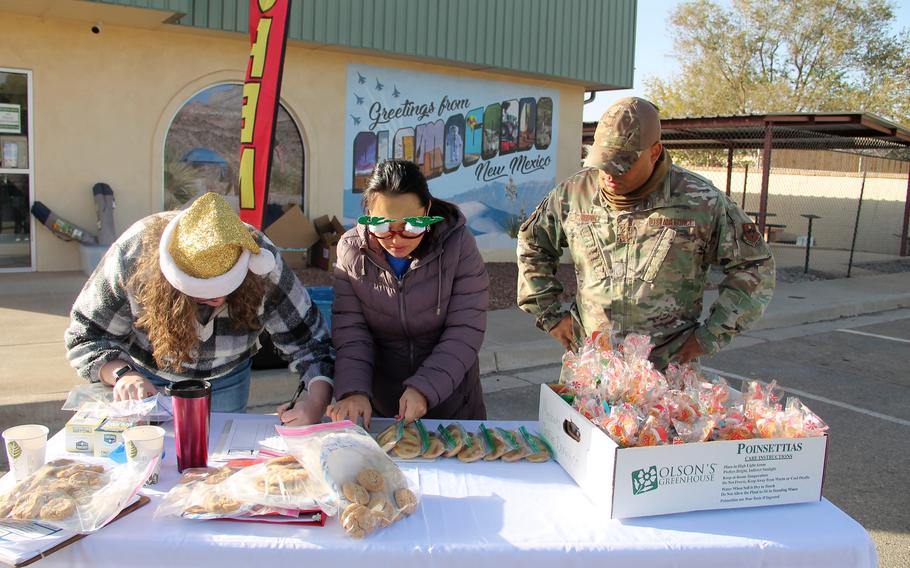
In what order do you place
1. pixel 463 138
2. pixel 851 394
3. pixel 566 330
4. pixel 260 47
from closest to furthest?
1. pixel 566 330
2. pixel 260 47
3. pixel 851 394
4. pixel 463 138

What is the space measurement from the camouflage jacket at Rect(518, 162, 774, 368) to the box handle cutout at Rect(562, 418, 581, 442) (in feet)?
2.32

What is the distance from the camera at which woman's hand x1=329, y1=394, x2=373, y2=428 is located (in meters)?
2.46

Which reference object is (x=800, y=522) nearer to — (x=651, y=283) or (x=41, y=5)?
(x=651, y=283)

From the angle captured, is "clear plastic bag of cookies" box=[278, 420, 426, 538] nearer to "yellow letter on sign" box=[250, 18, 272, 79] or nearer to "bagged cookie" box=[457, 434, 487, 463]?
"bagged cookie" box=[457, 434, 487, 463]

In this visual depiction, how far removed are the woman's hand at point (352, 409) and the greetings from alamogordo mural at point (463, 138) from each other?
8.17 meters

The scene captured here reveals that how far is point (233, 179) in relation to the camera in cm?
1020

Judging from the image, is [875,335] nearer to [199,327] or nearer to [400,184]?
[400,184]

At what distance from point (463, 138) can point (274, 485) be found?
10.8 meters

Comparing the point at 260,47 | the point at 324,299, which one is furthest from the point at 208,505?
the point at 260,47

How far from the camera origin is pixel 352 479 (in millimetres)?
1906

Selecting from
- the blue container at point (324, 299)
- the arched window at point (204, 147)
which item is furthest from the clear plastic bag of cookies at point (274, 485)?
the arched window at point (204, 147)

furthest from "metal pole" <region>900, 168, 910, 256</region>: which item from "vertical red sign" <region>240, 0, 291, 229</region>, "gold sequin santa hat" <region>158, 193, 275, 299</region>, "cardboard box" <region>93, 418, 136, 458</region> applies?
"cardboard box" <region>93, 418, 136, 458</region>

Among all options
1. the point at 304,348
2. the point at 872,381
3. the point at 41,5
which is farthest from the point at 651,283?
the point at 41,5

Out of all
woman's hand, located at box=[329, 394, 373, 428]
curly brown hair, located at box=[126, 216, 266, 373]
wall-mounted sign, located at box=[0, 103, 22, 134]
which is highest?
wall-mounted sign, located at box=[0, 103, 22, 134]
